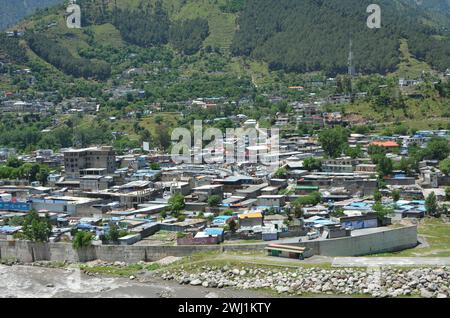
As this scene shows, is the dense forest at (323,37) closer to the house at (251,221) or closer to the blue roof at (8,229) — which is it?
the house at (251,221)

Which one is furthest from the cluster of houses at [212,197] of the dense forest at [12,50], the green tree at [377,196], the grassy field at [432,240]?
→ the dense forest at [12,50]

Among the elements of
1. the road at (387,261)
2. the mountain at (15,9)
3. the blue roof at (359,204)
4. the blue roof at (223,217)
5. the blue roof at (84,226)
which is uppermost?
the mountain at (15,9)

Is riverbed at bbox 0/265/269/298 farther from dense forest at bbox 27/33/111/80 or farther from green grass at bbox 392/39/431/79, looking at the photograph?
dense forest at bbox 27/33/111/80

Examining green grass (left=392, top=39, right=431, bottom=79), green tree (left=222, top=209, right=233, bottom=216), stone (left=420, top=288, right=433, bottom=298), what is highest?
green grass (left=392, top=39, right=431, bottom=79)

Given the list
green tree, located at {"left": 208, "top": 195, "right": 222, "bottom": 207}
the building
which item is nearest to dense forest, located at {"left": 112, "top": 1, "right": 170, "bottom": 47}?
the building

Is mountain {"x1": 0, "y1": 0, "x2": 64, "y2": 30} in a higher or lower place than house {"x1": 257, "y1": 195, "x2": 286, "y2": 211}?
higher

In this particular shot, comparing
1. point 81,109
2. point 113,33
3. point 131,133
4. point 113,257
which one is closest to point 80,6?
point 113,33
